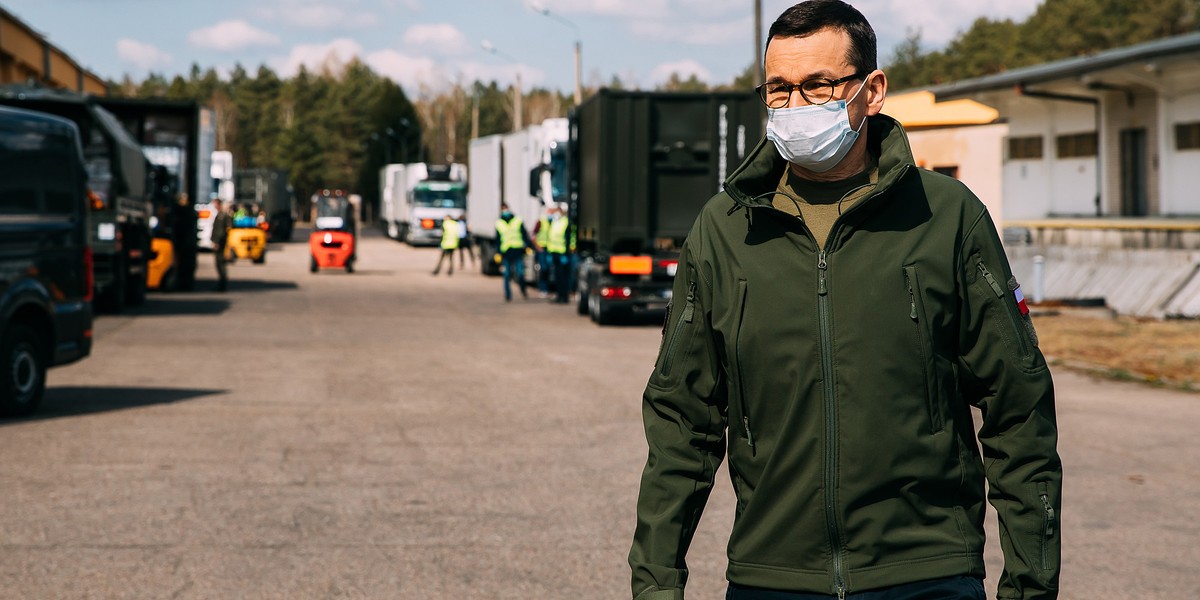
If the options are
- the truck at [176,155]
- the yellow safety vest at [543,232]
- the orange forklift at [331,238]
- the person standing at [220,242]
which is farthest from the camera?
the orange forklift at [331,238]

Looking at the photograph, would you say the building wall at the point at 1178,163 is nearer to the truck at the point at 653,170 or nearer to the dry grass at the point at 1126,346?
the dry grass at the point at 1126,346

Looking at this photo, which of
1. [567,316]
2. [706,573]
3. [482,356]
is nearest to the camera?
[706,573]

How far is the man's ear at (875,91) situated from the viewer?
306 centimetres

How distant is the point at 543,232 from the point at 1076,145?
1285 cm

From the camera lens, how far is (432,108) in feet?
525

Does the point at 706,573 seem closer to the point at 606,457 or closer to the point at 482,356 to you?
the point at 606,457

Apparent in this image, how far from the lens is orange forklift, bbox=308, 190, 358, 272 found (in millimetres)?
39125

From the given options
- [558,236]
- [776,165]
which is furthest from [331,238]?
[776,165]

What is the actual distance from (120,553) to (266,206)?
6467 centimetres

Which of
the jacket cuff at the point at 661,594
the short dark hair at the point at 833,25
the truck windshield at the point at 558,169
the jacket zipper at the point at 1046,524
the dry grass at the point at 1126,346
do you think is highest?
the truck windshield at the point at 558,169

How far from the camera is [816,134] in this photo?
2.93m

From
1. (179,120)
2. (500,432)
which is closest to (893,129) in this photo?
(500,432)

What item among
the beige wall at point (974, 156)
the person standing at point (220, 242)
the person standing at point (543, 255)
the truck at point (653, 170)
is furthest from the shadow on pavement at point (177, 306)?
the beige wall at point (974, 156)

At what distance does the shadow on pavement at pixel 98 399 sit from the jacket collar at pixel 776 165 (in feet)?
31.7
